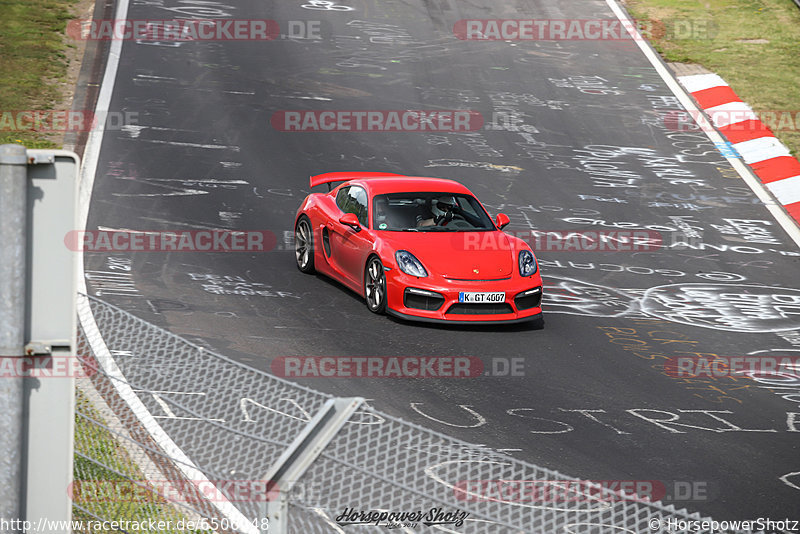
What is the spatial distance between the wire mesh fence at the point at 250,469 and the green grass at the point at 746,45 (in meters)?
14.6

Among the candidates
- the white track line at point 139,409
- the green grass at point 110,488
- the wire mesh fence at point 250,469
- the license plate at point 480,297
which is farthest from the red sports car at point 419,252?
the green grass at point 110,488

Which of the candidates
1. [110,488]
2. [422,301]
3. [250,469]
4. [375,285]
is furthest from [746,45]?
Result: [110,488]

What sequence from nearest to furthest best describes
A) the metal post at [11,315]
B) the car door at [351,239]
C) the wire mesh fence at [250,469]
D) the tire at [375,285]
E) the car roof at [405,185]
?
1. the metal post at [11,315]
2. the wire mesh fence at [250,469]
3. the tire at [375,285]
4. the car door at [351,239]
5. the car roof at [405,185]

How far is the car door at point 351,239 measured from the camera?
1155 cm

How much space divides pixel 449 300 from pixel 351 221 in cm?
176

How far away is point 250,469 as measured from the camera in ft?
18.5

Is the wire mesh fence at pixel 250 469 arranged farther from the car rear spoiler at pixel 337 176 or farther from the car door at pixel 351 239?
the car rear spoiler at pixel 337 176

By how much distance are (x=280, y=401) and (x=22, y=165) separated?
3.51 m

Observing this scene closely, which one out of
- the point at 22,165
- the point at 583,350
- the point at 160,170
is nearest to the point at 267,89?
the point at 160,170

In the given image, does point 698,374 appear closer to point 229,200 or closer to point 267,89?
point 229,200

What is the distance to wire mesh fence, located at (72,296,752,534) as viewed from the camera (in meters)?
5.10

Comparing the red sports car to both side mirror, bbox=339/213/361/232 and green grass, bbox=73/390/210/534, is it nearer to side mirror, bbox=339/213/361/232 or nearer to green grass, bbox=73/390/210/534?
side mirror, bbox=339/213/361/232

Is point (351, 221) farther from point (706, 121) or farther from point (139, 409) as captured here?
point (706, 121)

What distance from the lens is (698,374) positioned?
31.5ft
